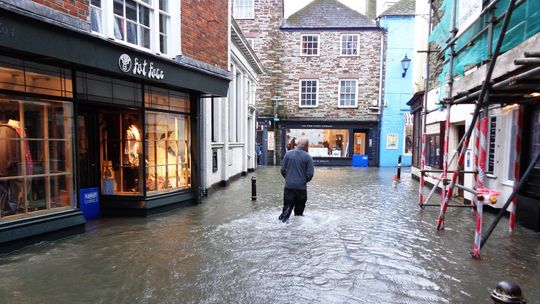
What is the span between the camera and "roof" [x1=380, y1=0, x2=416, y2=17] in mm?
22672

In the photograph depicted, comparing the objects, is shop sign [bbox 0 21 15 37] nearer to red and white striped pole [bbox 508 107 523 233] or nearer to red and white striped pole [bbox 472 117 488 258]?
red and white striped pole [bbox 472 117 488 258]

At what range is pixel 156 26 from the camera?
732 centimetres

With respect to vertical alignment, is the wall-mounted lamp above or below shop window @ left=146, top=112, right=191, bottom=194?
above

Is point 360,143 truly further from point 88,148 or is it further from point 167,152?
point 88,148

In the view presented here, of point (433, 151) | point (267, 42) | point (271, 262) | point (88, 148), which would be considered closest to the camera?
point (271, 262)

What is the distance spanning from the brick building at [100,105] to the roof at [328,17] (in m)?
15.1

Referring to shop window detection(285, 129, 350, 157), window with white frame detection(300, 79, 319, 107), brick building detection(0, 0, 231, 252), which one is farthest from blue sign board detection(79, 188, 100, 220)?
window with white frame detection(300, 79, 319, 107)

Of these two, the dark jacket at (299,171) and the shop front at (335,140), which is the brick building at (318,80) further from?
the dark jacket at (299,171)

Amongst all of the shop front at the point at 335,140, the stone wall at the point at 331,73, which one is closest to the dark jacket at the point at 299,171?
the shop front at the point at 335,140

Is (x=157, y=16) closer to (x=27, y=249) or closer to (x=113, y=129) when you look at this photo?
(x=113, y=129)

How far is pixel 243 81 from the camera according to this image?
1549 cm

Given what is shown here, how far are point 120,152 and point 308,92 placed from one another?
1765cm

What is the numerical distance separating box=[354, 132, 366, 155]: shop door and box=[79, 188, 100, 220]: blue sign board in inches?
760

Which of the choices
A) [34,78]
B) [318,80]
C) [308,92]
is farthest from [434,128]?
[34,78]
